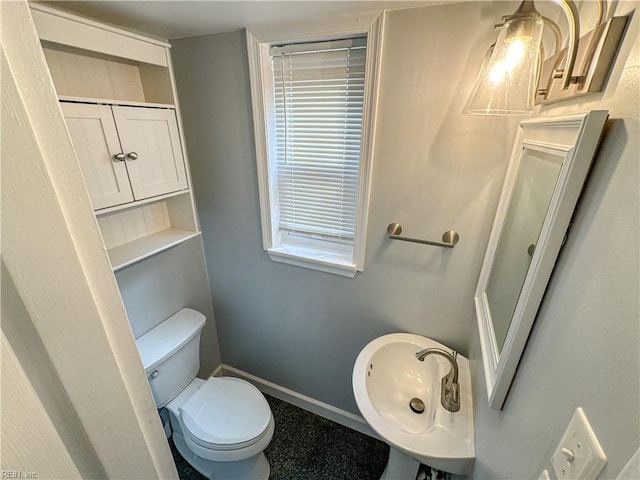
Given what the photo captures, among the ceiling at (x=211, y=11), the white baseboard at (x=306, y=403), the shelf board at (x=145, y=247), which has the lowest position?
the white baseboard at (x=306, y=403)

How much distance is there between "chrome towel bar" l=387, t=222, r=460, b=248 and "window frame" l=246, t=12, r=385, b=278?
0.42ft

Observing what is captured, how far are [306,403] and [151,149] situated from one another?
1788 mm

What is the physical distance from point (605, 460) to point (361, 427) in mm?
1687

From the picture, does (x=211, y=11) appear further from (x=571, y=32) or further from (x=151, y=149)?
(x=571, y=32)

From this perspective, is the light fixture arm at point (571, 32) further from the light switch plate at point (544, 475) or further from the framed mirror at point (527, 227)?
the light switch plate at point (544, 475)

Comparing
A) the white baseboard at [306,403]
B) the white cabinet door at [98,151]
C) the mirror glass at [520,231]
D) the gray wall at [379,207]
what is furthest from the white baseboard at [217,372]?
the mirror glass at [520,231]

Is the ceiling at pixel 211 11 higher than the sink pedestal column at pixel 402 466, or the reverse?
the ceiling at pixel 211 11

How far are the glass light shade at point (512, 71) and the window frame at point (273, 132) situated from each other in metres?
0.42

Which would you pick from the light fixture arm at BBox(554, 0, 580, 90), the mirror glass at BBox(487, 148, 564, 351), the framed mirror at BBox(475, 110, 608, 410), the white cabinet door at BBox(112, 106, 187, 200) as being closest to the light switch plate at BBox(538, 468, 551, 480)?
the framed mirror at BBox(475, 110, 608, 410)

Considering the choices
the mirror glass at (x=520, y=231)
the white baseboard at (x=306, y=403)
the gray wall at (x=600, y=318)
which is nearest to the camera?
the gray wall at (x=600, y=318)

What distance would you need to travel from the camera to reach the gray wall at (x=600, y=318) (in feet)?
1.09

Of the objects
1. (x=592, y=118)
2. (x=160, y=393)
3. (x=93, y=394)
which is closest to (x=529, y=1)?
(x=592, y=118)

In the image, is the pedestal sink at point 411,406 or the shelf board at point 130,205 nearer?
the pedestal sink at point 411,406

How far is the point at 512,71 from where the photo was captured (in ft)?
2.35
